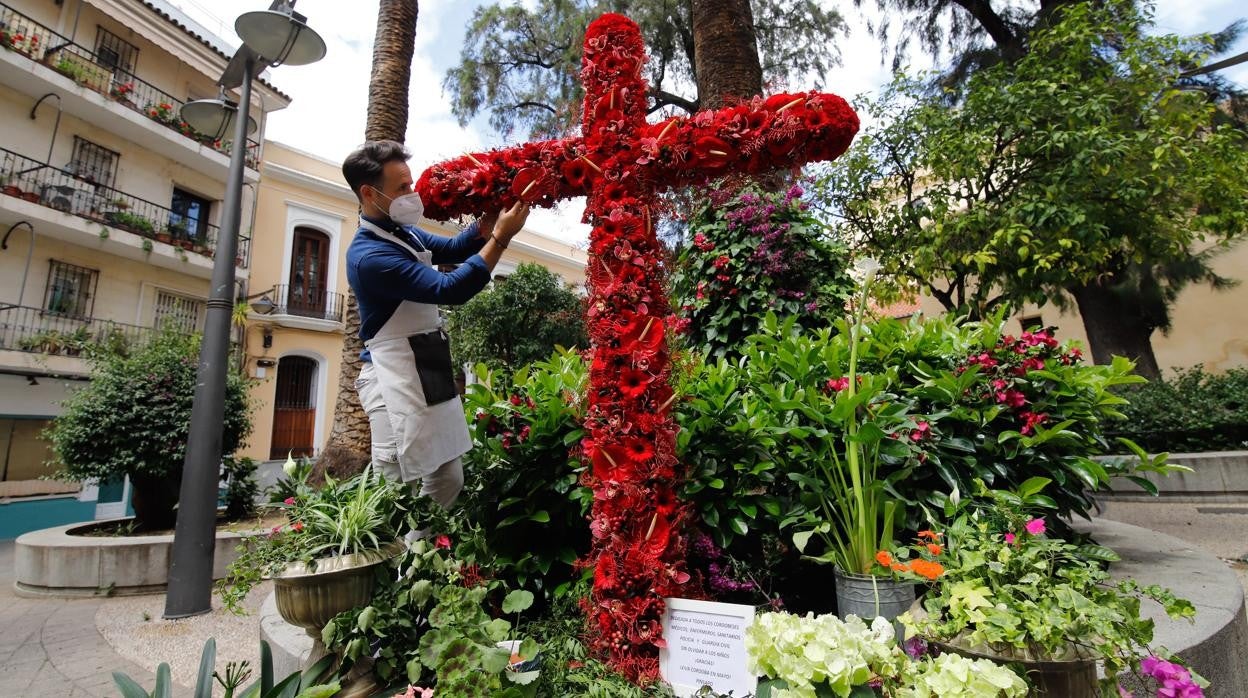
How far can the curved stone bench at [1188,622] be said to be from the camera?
1.74m

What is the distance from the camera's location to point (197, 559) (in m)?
4.13

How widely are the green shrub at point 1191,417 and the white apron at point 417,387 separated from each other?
868cm

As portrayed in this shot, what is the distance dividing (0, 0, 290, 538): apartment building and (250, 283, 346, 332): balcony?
3.57 ft

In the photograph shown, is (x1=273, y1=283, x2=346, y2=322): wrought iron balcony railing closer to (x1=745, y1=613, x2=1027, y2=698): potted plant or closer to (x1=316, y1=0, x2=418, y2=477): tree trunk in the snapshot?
(x1=316, y1=0, x2=418, y2=477): tree trunk

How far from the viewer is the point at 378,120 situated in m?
6.78

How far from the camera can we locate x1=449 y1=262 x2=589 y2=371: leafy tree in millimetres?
13141

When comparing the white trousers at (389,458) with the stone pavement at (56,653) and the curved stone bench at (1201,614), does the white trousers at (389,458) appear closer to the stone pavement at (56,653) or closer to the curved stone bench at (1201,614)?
the stone pavement at (56,653)

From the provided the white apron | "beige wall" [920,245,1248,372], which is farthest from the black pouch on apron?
"beige wall" [920,245,1248,372]

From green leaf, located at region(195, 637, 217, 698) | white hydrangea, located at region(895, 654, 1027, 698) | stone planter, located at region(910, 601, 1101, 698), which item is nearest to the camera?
white hydrangea, located at region(895, 654, 1027, 698)

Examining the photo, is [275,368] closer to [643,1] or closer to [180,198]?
[180,198]

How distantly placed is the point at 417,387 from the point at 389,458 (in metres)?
0.33

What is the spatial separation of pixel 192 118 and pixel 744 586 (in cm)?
602

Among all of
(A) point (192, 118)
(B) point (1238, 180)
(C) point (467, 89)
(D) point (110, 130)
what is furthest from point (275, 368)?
(B) point (1238, 180)

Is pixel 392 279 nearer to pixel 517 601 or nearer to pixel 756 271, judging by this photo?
pixel 517 601
